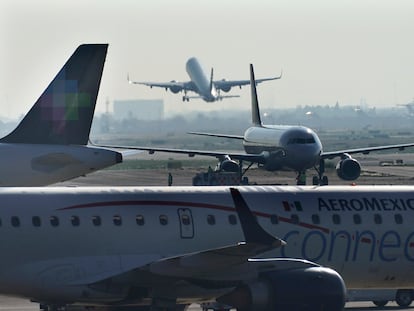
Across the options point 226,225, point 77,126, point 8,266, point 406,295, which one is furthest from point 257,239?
point 77,126

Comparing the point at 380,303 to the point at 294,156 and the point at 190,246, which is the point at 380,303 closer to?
the point at 190,246

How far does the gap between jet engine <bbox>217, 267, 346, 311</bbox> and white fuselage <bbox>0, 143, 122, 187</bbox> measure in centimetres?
1500

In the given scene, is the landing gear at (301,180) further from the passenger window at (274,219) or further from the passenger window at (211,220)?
the passenger window at (211,220)

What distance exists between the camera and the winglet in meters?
28.4

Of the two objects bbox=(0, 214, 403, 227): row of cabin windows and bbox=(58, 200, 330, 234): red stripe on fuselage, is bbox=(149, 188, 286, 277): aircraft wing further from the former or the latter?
bbox=(58, 200, 330, 234): red stripe on fuselage

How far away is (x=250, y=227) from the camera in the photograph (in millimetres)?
29062

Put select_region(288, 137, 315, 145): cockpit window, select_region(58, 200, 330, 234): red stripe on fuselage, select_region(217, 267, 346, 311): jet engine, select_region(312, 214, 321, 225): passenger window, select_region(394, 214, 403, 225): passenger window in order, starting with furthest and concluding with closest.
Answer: select_region(288, 137, 315, 145): cockpit window, select_region(394, 214, 403, 225): passenger window, select_region(312, 214, 321, 225): passenger window, select_region(58, 200, 330, 234): red stripe on fuselage, select_region(217, 267, 346, 311): jet engine

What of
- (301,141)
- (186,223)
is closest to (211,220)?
(186,223)

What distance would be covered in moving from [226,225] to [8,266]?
5.58 m

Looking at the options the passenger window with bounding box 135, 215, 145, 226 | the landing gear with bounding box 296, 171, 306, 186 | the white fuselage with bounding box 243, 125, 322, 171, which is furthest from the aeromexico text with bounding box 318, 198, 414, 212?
the white fuselage with bounding box 243, 125, 322, 171

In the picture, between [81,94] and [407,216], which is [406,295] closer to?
[407,216]

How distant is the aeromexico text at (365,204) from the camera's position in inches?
1312

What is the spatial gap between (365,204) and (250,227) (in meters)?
5.62

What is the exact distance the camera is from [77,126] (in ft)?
147
